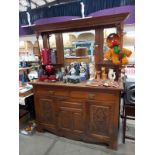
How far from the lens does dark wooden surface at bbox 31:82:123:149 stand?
68.7 inches

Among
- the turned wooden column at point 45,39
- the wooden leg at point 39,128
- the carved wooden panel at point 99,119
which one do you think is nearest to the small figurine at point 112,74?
the carved wooden panel at point 99,119

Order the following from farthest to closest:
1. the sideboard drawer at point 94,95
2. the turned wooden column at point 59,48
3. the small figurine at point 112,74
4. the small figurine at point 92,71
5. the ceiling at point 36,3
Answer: the ceiling at point 36,3 < the turned wooden column at point 59,48 < the small figurine at point 92,71 < the small figurine at point 112,74 < the sideboard drawer at point 94,95

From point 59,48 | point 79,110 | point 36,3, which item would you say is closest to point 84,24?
point 59,48

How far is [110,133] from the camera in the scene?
182cm

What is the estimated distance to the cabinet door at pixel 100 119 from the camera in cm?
176

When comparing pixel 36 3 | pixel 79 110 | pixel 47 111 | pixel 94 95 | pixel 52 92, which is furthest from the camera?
pixel 36 3

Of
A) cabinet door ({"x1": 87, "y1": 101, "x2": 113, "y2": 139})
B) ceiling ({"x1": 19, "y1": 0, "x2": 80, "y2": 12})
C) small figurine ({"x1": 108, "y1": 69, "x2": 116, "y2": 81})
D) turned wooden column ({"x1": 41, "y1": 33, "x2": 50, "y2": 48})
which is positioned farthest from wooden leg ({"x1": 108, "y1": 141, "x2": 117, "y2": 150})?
ceiling ({"x1": 19, "y1": 0, "x2": 80, "y2": 12})

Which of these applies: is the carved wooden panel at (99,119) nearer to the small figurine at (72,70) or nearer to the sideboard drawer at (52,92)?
the sideboard drawer at (52,92)

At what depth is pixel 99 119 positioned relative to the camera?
182cm

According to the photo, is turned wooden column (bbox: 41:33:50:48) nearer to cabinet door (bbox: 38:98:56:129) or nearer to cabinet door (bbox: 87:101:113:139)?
cabinet door (bbox: 38:98:56:129)

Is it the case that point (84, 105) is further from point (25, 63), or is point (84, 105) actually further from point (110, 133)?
point (25, 63)

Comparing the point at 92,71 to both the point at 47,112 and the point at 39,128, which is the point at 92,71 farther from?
the point at 39,128

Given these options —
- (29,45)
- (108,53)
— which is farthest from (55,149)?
(29,45)

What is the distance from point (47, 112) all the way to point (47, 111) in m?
0.02
